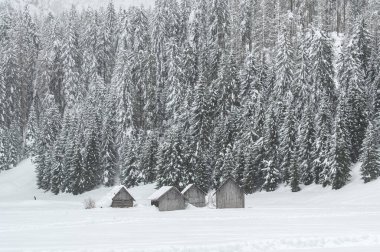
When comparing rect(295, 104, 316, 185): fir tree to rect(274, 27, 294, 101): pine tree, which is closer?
rect(295, 104, 316, 185): fir tree

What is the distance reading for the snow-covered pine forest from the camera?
→ 62750 millimetres

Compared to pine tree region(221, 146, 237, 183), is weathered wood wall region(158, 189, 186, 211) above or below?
below

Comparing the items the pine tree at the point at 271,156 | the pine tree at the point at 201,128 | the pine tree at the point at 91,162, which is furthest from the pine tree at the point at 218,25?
the pine tree at the point at 91,162

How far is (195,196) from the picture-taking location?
58.7 meters

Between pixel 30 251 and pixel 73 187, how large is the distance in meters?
52.1

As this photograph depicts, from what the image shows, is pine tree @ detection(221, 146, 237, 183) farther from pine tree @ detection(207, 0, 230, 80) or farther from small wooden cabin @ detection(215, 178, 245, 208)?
pine tree @ detection(207, 0, 230, 80)

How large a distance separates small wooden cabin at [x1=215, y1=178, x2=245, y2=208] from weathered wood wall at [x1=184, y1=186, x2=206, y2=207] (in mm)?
2378

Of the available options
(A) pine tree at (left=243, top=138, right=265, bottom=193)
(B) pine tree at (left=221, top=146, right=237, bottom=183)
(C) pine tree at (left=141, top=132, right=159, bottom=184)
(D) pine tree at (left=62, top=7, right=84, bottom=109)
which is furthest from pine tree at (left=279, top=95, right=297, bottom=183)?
(D) pine tree at (left=62, top=7, right=84, bottom=109)

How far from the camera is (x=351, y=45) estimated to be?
67.6 m

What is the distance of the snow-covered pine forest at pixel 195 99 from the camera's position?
62.8m

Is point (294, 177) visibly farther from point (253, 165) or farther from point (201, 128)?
point (201, 128)

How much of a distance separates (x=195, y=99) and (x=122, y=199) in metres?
18.4

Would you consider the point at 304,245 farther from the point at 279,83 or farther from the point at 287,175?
the point at 279,83

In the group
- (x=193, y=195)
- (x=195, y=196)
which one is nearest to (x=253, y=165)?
(x=195, y=196)
